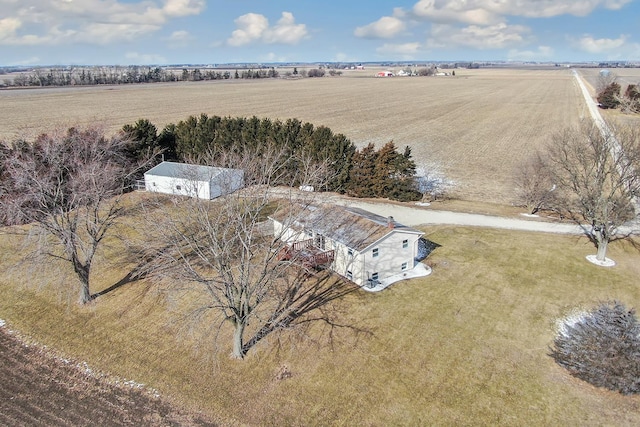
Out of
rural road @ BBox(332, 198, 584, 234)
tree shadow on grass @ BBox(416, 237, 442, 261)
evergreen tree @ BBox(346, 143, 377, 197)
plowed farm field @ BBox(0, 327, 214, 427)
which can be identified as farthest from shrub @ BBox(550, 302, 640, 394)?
evergreen tree @ BBox(346, 143, 377, 197)

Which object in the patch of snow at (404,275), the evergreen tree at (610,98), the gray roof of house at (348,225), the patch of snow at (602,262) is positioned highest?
the evergreen tree at (610,98)

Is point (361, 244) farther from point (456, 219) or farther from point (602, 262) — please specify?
point (602, 262)

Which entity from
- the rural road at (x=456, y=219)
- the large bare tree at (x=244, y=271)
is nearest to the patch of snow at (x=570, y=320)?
the large bare tree at (x=244, y=271)

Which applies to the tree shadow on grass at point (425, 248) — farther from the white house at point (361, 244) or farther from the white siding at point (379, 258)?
the white siding at point (379, 258)

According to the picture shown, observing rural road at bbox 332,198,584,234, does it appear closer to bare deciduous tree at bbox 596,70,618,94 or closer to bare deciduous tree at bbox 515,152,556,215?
bare deciduous tree at bbox 515,152,556,215

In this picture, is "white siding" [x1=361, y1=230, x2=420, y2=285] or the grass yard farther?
"white siding" [x1=361, y1=230, x2=420, y2=285]

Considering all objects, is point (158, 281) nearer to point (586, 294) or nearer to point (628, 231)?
point (586, 294)
